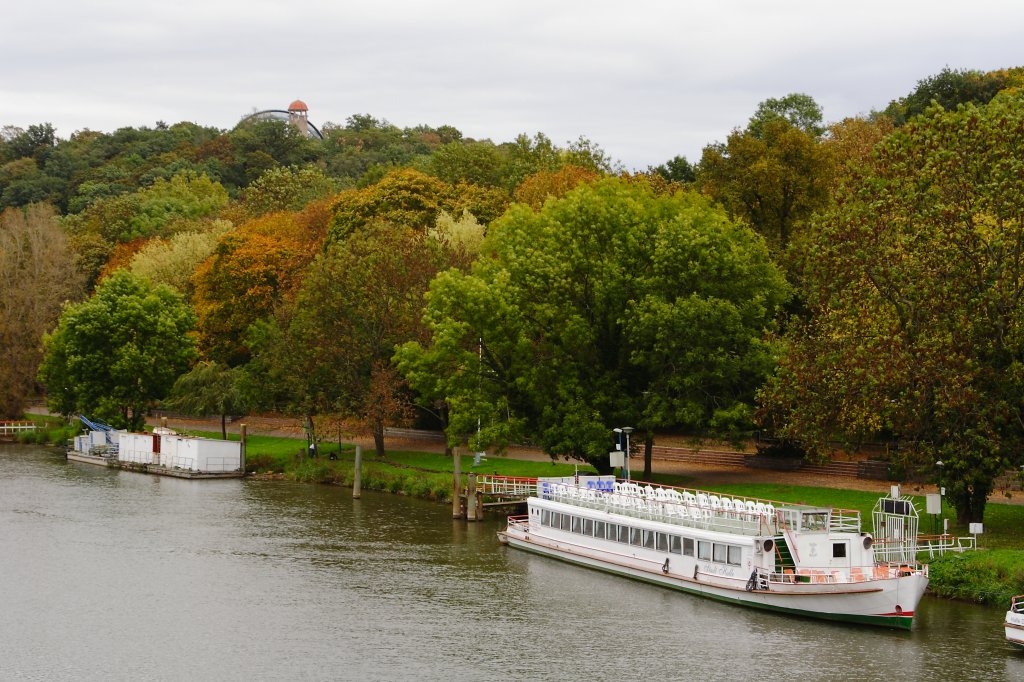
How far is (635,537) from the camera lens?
177 feet

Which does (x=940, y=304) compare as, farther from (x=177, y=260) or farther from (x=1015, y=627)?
(x=177, y=260)

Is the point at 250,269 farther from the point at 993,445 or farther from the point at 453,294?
the point at 993,445

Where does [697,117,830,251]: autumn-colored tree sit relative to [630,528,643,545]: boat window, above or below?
above

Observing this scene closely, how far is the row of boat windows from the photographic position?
161ft

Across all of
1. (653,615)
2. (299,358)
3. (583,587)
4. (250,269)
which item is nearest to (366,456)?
(299,358)

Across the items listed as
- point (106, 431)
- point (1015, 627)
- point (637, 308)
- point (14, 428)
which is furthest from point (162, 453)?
point (1015, 627)

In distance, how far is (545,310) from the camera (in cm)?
7075

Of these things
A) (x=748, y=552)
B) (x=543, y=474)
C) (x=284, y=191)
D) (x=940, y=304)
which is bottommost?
(x=748, y=552)

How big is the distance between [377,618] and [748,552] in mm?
14639

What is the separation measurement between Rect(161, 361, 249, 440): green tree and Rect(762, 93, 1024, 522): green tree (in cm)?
5580

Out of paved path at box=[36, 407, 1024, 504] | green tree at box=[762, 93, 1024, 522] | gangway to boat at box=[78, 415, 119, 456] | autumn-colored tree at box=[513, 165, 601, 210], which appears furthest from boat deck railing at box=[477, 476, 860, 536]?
gangway to boat at box=[78, 415, 119, 456]

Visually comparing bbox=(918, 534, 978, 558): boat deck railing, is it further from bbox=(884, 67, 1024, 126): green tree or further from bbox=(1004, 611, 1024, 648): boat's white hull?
bbox=(884, 67, 1024, 126): green tree

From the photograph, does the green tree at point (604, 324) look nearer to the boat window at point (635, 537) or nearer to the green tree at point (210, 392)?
the boat window at point (635, 537)

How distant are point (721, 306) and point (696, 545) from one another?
68.4ft
